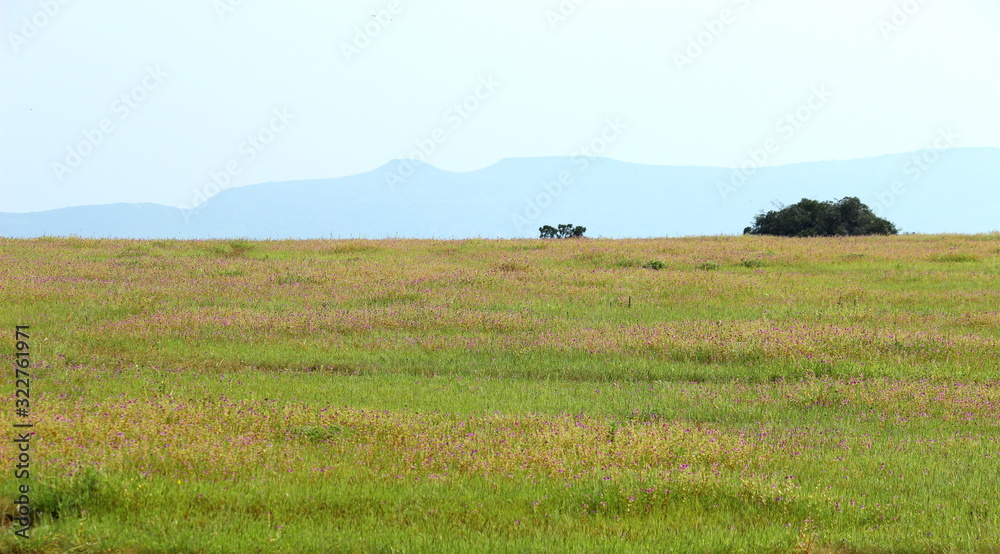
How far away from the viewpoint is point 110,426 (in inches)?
341

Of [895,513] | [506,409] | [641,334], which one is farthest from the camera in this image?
[641,334]

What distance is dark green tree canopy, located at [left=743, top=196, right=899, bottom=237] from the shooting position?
161 feet

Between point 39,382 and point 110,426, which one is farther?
point 39,382

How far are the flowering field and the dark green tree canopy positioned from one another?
78.7 feet

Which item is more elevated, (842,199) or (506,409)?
(842,199)

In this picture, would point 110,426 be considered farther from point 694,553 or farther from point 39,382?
point 694,553

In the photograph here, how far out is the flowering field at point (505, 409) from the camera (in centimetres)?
653

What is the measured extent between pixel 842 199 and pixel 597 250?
28.2 metres

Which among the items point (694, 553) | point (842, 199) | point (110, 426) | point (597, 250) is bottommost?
point (694, 553)

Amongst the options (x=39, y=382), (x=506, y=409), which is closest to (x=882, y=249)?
(x=506, y=409)

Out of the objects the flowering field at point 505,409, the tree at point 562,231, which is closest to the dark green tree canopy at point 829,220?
the tree at point 562,231

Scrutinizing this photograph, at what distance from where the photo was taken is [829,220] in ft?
163

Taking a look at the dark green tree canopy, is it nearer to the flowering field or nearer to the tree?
the tree

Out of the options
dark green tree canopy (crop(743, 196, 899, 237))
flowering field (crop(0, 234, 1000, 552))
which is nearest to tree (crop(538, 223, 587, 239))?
dark green tree canopy (crop(743, 196, 899, 237))
